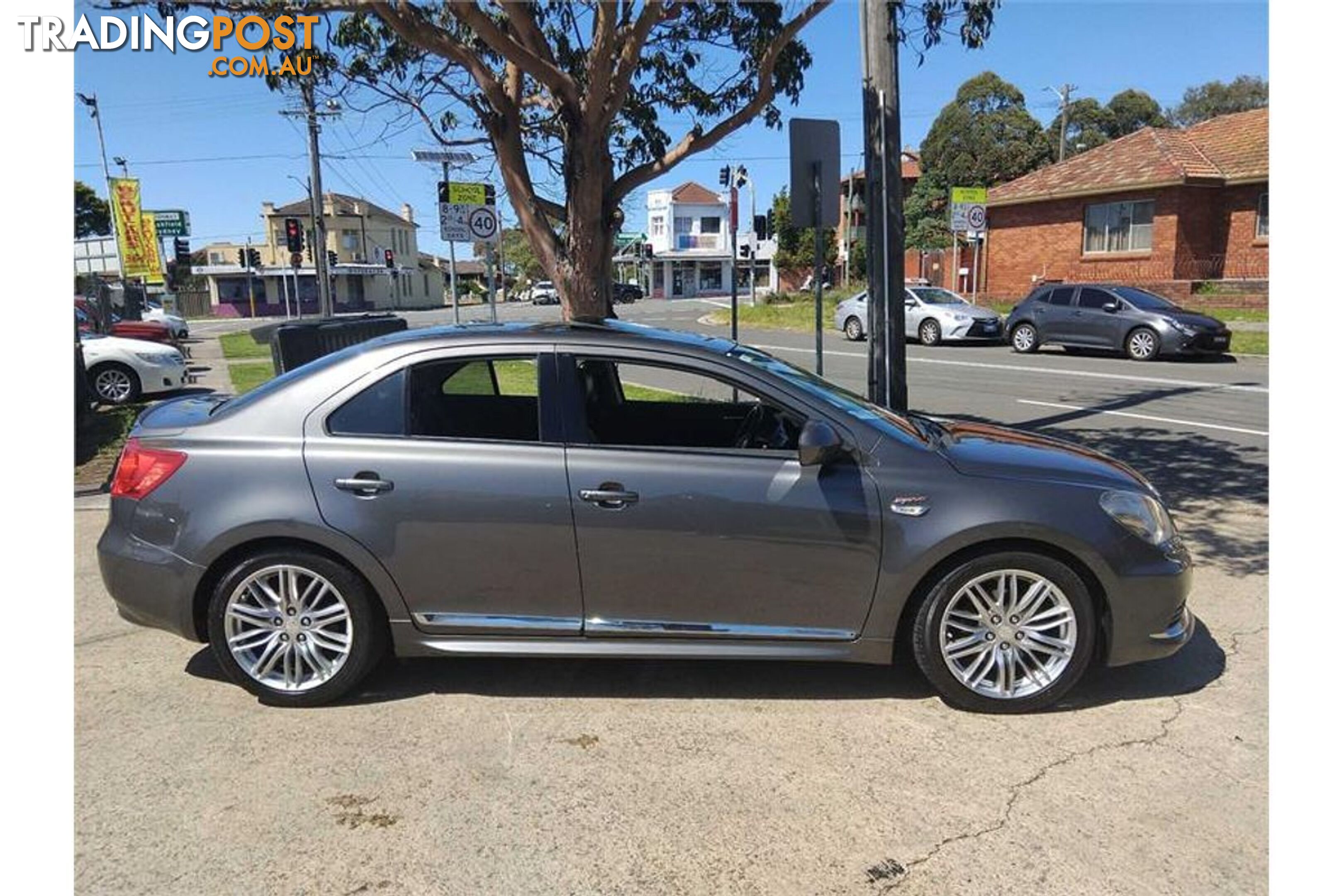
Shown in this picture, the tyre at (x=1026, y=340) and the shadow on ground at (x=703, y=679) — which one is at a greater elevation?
the tyre at (x=1026, y=340)

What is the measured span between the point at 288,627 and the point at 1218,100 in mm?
79210

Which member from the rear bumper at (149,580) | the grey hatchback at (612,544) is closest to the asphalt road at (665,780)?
the grey hatchback at (612,544)

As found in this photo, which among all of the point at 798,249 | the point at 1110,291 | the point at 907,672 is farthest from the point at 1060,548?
the point at 798,249

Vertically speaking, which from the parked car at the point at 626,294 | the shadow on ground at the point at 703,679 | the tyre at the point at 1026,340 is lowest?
the shadow on ground at the point at 703,679

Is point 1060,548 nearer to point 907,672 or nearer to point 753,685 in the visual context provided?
point 907,672

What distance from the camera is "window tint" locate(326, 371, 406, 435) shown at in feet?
12.6

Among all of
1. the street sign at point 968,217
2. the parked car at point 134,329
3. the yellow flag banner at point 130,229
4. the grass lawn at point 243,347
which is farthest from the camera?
the yellow flag banner at point 130,229

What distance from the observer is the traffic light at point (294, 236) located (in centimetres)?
3019

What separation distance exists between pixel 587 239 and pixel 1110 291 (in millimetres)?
14437

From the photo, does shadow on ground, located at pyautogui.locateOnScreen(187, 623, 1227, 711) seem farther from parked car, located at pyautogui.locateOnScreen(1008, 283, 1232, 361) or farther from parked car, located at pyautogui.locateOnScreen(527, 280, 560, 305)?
parked car, located at pyautogui.locateOnScreen(527, 280, 560, 305)

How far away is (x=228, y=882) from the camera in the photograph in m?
2.72

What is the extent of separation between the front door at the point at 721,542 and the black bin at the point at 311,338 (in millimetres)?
5723

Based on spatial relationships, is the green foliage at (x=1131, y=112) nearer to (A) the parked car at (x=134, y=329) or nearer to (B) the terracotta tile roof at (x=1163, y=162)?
(B) the terracotta tile roof at (x=1163, y=162)

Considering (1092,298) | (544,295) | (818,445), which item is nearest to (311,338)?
(818,445)
